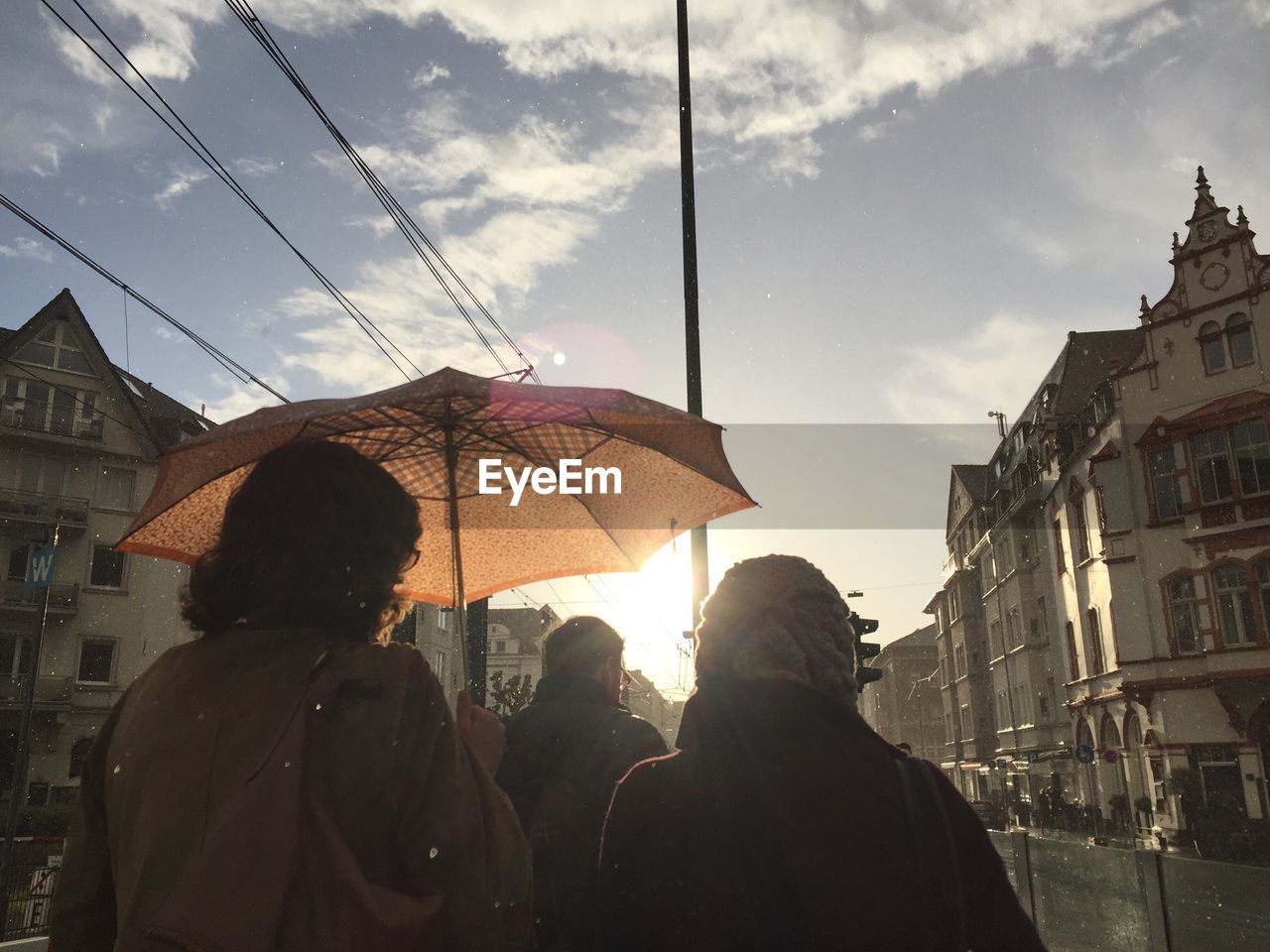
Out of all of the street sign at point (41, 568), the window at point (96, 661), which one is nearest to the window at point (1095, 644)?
the street sign at point (41, 568)

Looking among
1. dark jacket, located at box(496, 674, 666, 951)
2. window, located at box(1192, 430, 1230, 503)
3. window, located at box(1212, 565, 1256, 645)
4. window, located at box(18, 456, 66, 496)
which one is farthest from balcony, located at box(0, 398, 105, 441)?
dark jacket, located at box(496, 674, 666, 951)

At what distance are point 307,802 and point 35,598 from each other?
3895 centimetres

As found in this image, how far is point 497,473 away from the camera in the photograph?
4.05 meters

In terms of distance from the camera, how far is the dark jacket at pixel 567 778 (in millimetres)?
2994

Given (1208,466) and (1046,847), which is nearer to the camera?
(1046,847)

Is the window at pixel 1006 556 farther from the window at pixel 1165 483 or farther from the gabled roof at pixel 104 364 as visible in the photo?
the gabled roof at pixel 104 364

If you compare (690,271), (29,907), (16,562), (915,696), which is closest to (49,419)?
(16,562)

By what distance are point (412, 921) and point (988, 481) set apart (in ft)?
198

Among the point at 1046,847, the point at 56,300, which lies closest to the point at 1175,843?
the point at 1046,847

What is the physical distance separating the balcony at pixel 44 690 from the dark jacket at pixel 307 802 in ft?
121

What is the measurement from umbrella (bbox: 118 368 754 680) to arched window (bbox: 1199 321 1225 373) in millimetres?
30243

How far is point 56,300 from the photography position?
3634 centimetres

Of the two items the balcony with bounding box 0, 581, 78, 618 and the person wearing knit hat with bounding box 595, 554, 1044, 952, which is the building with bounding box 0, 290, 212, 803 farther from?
the person wearing knit hat with bounding box 595, 554, 1044, 952

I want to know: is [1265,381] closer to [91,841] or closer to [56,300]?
[91,841]
